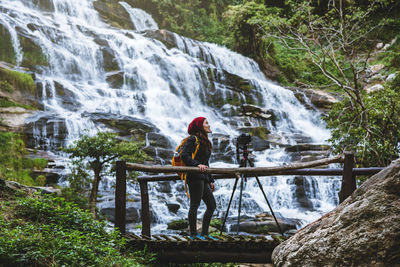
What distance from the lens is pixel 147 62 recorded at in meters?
19.6

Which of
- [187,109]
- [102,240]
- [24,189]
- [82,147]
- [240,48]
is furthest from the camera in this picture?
[240,48]

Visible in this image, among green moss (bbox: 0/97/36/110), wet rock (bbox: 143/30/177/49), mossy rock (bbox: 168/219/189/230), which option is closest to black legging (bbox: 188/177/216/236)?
mossy rock (bbox: 168/219/189/230)

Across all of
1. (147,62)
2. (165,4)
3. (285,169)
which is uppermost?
(165,4)

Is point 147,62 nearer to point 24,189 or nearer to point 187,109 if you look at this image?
point 187,109

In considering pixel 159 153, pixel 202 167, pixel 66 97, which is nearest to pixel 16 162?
pixel 159 153

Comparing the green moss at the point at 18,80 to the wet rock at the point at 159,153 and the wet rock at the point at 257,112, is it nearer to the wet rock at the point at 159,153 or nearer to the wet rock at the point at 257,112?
the wet rock at the point at 159,153

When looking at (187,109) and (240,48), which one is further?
(240,48)

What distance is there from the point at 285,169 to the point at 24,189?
3.90 metres

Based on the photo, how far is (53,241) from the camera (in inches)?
121

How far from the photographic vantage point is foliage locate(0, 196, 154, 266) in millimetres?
2840

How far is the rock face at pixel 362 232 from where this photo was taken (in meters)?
2.32

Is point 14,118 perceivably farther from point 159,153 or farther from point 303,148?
point 303,148

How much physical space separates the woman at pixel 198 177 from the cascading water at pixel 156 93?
5341 millimetres

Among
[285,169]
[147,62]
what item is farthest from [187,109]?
[285,169]
